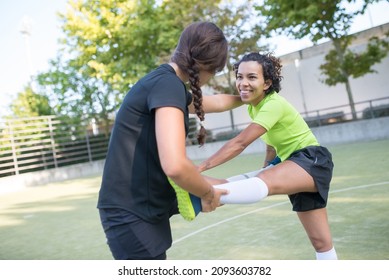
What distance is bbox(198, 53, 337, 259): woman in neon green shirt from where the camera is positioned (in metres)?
2.06

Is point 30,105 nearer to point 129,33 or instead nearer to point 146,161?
point 129,33

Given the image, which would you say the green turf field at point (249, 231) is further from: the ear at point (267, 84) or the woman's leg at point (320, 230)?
the ear at point (267, 84)

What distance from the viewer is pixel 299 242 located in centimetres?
339

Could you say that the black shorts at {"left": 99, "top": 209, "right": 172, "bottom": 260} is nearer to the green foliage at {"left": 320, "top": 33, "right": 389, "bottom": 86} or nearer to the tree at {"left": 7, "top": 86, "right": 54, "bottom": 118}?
the green foliage at {"left": 320, "top": 33, "right": 389, "bottom": 86}

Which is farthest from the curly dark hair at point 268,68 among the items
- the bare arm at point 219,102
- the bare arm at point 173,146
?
the bare arm at point 173,146

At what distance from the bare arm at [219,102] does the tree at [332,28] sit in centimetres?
1154

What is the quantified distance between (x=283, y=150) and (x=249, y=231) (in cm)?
178

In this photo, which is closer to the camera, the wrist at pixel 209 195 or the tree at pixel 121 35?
the wrist at pixel 209 195

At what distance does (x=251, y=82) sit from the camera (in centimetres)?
230

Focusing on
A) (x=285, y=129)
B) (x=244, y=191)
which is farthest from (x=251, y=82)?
(x=244, y=191)

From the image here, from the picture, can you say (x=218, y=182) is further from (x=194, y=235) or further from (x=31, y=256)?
(x=31, y=256)

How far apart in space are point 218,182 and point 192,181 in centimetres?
44

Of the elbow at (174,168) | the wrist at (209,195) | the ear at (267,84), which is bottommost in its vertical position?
the wrist at (209,195)

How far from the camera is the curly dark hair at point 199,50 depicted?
5.08 ft
